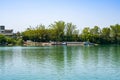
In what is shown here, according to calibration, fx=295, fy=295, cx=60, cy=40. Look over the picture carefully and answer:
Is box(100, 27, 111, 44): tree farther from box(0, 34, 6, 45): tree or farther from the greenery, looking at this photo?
box(0, 34, 6, 45): tree

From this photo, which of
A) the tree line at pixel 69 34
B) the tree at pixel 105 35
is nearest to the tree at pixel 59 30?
the tree line at pixel 69 34

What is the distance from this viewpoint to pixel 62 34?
90688mm

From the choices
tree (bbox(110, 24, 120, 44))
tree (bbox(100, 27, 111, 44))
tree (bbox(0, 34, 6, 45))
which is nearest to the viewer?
tree (bbox(0, 34, 6, 45))

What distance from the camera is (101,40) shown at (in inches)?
3789

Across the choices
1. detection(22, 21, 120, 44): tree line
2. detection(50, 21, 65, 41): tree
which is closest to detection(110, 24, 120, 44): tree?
detection(22, 21, 120, 44): tree line

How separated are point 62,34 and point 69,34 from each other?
116 inches

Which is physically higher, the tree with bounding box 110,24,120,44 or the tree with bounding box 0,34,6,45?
the tree with bounding box 110,24,120,44

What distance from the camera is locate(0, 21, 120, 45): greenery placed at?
9050 cm

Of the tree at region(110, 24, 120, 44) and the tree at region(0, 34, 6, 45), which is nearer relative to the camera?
the tree at region(0, 34, 6, 45)

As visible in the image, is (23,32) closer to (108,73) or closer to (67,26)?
(67,26)

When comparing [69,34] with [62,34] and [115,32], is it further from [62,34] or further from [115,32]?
[115,32]

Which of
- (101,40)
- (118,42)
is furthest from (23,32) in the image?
(118,42)

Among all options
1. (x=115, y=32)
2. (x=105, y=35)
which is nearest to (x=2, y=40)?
(x=105, y=35)

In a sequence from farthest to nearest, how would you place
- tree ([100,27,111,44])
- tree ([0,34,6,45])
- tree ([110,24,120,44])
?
1. tree ([110,24,120,44])
2. tree ([100,27,111,44])
3. tree ([0,34,6,45])
